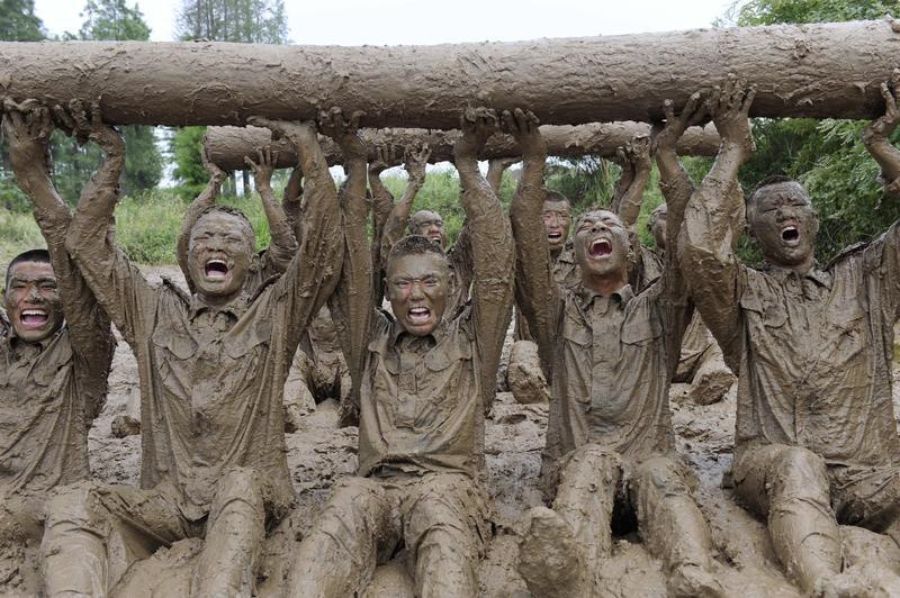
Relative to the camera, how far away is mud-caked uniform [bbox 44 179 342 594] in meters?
4.67

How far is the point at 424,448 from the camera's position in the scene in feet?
15.5

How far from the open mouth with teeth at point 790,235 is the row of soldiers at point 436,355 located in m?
0.01

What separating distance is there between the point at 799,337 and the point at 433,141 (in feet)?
10.5

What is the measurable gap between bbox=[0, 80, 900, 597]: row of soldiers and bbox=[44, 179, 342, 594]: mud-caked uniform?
1 cm

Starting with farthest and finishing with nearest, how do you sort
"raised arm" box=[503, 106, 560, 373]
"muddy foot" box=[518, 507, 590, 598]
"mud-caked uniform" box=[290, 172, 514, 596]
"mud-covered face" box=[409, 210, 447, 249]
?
"mud-covered face" box=[409, 210, 447, 249], "raised arm" box=[503, 106, 560, 373], "mud-caked uniform" box=[290, 172, 514, 596], "muddy foot" box=[518, 507, 590, 598]

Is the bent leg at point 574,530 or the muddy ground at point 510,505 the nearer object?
the bent leg at point 574,530

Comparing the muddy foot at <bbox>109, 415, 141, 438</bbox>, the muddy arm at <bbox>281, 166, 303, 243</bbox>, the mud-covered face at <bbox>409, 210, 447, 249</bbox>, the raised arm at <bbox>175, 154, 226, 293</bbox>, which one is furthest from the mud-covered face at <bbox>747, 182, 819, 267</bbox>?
the muddy foot at <bbox>109, 415, 141, 438</bbox>

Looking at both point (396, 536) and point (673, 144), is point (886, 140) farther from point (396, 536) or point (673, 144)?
point (396, 536)

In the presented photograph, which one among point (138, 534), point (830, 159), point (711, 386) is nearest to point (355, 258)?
point (138, 534)

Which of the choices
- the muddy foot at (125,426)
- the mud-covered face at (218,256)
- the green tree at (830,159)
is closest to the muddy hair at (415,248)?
the mud-covered face at (218,256)

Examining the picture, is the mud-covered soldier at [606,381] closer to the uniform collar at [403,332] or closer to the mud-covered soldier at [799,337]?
the mud-covered soldier at [799,337]

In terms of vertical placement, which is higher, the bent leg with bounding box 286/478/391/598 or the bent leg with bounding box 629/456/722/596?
the bent leg with bounding box 629/456/722/596

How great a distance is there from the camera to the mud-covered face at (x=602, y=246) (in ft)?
17.5

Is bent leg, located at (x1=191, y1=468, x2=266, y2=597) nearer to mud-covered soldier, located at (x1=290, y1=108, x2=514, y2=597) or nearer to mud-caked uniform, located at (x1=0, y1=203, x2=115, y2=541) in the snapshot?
mud-covered soldier, located at (x1=290, y1=108, x2=514, y2=597)
